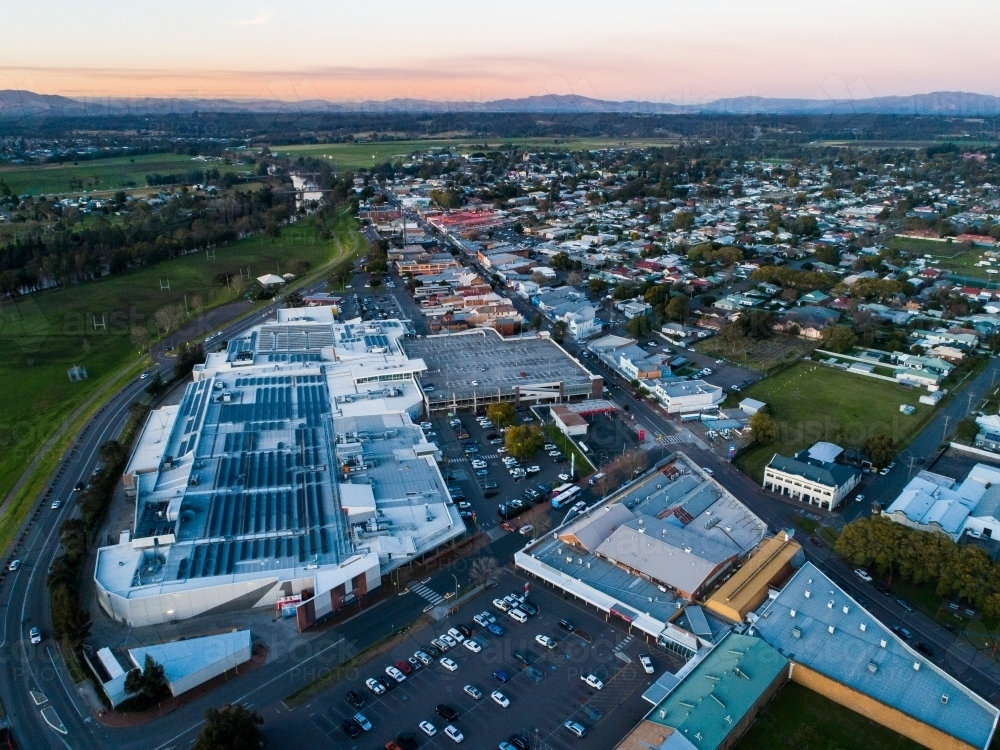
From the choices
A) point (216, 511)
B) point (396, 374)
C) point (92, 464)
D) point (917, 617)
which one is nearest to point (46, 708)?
point (216, 511)

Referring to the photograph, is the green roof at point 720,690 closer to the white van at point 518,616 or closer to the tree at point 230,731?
the white van at point 518,616

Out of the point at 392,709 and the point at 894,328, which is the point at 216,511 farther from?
the point at 894,328

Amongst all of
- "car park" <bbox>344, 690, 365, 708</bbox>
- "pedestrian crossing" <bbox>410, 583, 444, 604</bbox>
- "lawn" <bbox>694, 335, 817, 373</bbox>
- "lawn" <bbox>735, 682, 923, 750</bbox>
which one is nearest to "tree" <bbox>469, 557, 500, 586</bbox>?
"pedestrian crossing" <bbox>410, 583, 444, 604</bbox>

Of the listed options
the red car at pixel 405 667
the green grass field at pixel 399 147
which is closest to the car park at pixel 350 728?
the red car at pixel 405 667

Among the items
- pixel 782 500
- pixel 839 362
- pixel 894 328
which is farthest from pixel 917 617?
pixel 894 328

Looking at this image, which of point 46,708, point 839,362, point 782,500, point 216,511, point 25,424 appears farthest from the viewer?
point 839,362

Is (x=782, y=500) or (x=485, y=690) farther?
(x=782, y=500)

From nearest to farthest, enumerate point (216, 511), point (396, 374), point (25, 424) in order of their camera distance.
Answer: point (216, 511)
point (25, 424)
point (396, 374)
